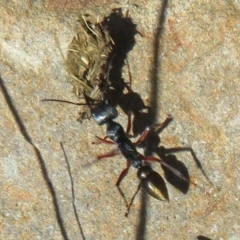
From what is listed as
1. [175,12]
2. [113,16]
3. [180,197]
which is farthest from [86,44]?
[180,197]

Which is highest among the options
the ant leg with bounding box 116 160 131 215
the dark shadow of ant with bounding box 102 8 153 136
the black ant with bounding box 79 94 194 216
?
the dark shadow of ant with bounding box 102 8 153 136

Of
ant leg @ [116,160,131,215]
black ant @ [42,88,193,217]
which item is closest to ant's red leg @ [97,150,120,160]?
black ant @ [42,88,193,217]

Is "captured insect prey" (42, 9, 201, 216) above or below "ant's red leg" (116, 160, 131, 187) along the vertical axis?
above

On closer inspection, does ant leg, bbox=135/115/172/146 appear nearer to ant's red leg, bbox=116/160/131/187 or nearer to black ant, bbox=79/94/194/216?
black ant, bbox=79/94/194/216

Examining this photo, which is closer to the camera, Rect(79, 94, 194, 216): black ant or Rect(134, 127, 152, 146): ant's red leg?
Rect(79, 94, 194, 216): black ant

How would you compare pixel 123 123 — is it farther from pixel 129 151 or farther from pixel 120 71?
pixel 120 71

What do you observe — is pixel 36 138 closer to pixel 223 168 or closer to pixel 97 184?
pixel 97 184

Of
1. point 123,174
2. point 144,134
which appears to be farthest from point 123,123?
point 123,174

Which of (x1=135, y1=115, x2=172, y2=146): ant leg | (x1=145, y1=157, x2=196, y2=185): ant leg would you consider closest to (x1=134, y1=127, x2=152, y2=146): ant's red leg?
(x1=135, y1=115, x2=172, y2=146): ant leg

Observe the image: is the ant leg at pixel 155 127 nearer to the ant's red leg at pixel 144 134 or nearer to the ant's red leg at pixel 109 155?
the ant's red leg at pixel 144 134
